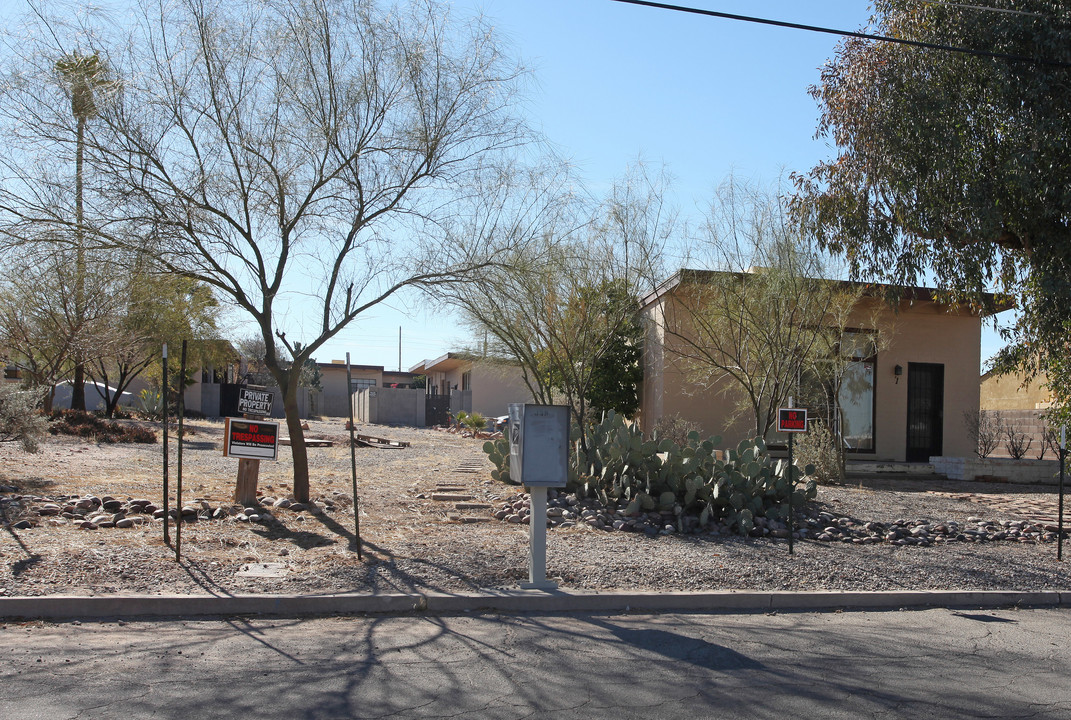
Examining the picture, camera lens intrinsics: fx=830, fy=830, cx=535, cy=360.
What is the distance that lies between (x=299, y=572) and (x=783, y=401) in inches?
385

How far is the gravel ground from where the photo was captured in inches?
285

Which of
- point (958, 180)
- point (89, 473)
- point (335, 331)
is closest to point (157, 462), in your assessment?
point (89, 473)

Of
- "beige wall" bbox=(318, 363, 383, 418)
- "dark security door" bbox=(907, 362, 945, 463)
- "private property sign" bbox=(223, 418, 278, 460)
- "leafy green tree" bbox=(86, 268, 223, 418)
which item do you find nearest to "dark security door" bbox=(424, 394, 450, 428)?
"beige wall" bbox=(318, 363, 383, 418)

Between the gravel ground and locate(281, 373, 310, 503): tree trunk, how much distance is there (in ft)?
1.34

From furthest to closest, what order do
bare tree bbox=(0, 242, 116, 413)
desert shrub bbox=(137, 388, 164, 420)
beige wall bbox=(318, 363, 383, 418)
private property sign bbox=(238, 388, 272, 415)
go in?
beige wall bbox=(318, 363, 383, 418), desert shrub bbox=(137, 388, 164, 420), bare tree bbox=(0, 242, 116, 413), private property sign bbox=(238, 388, 272, 415)

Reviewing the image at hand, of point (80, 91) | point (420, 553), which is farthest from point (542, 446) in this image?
point (80, 91)

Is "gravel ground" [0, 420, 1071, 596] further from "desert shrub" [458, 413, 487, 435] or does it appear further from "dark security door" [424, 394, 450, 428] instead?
"dark security door" [424, 394, 450, 428]

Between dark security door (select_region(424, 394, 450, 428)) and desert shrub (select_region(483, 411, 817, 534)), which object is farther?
dark security door (select_region(424, 394, 450, 428))

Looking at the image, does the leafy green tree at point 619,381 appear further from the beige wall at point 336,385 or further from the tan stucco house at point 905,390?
the beige wall at point 336,385

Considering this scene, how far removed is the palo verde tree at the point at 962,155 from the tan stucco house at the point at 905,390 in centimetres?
617

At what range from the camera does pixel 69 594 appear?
6520mm

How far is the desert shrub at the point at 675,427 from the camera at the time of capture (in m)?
16.7

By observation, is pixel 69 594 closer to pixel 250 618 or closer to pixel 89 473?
pixel 250 618

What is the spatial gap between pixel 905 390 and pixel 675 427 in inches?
241
